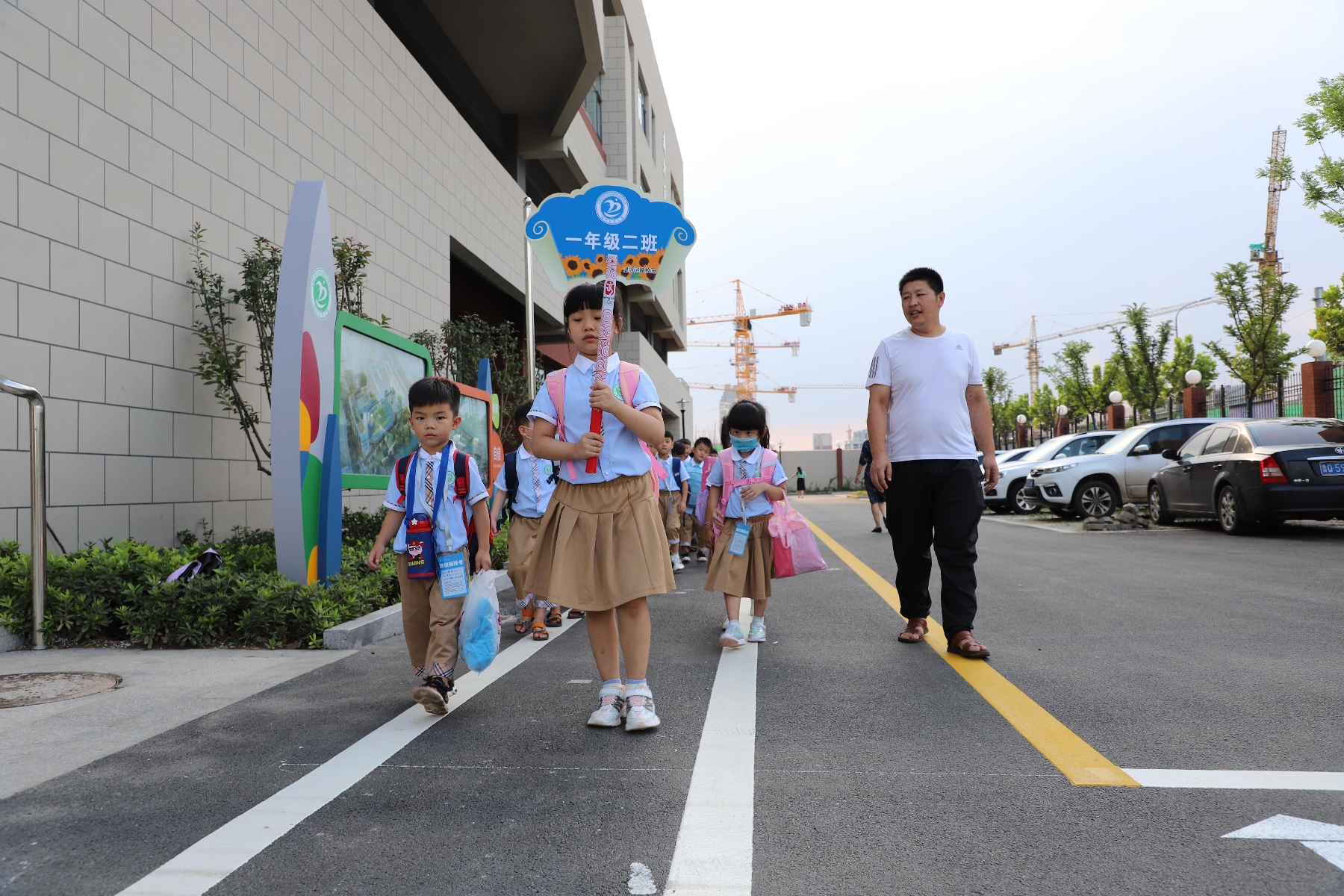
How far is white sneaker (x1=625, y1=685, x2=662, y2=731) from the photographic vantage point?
3457 mm

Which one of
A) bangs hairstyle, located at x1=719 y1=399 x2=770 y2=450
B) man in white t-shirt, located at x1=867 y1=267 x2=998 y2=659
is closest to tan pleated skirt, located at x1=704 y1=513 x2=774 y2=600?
bangs hairstyle, located at x1=719 y1=399 x2=770 y2=450

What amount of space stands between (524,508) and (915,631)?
2.45 metres

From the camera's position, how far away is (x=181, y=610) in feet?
17.5

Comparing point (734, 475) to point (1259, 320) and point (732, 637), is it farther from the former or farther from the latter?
point (1259, 320)

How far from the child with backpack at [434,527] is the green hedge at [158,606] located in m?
1.67

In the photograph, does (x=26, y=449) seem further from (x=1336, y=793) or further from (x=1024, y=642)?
(x=1336, y=793)

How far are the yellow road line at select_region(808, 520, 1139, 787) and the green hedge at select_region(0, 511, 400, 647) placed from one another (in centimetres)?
355

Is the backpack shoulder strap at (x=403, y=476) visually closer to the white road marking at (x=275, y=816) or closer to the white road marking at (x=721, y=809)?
the white road marking at (x=275, y=816)

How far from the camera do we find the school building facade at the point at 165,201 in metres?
6.13

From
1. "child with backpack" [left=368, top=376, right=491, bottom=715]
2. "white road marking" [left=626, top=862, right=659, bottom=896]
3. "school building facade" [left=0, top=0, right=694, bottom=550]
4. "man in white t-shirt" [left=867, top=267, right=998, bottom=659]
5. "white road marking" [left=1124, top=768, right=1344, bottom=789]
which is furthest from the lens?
"school building facade" [left=0, top=0, right=694, bottom=550]

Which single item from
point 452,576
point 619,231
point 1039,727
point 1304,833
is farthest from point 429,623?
point 619,231

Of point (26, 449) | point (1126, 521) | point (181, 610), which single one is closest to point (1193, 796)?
point (181, 610)

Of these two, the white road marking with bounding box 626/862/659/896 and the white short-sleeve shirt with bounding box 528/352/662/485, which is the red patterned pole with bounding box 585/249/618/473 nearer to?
the white short-sleeve shirt with bounding box 528/352/662/485

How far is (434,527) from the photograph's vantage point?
12.9 ft
